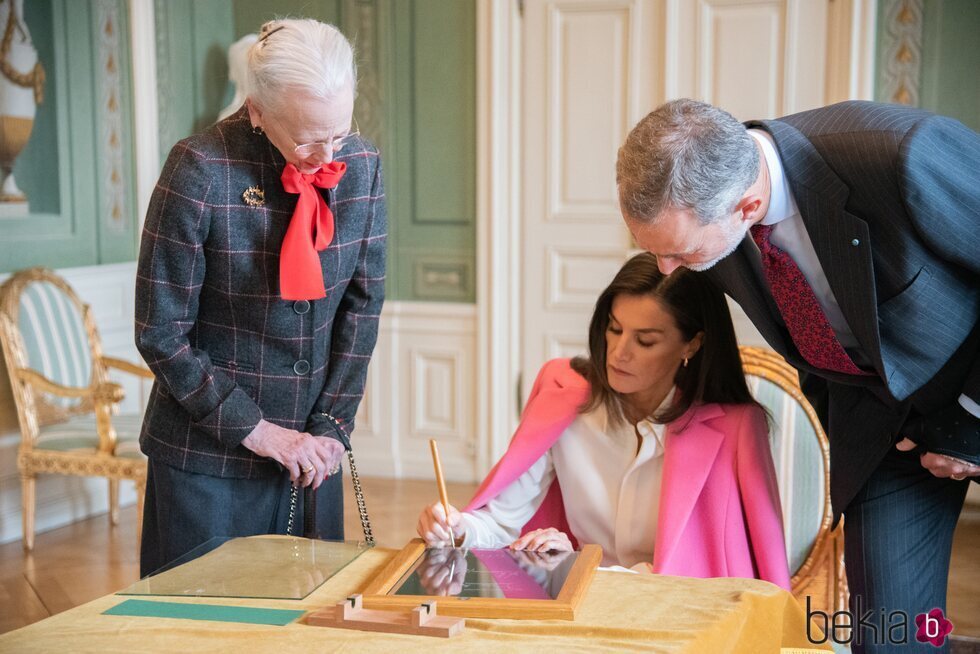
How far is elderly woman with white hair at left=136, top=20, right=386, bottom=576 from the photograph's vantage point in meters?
1.97

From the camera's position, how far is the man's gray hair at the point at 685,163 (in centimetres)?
158

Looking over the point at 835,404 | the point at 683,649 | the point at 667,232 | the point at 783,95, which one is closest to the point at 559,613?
the point at 683,649

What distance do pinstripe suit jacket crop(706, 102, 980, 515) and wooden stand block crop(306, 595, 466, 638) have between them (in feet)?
2.82

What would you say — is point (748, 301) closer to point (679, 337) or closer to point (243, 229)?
point (679, 337)

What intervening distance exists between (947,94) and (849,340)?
300cm

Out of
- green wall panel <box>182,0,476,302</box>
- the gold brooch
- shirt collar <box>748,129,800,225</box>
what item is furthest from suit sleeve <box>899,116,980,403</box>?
green wall panel <box>182,0,476,302</box>

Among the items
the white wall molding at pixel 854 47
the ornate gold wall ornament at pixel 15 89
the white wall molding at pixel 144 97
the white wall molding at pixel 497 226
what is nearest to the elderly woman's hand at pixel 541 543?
the white wall molding at pixel 854 47

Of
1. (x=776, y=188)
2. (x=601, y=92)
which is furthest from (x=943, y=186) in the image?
(x=601, y=92)

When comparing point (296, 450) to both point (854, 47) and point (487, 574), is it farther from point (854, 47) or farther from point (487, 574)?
point (854, 47)

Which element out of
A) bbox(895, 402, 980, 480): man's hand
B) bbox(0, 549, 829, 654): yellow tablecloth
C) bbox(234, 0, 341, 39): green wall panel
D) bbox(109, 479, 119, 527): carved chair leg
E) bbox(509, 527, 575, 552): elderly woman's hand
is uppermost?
bbox(234, 0, 341, 39): green wall panel

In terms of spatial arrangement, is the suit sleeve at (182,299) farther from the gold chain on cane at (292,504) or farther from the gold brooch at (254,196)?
the gold chain on cane at (292,504)

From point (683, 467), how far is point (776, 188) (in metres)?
0.63

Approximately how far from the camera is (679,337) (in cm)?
225

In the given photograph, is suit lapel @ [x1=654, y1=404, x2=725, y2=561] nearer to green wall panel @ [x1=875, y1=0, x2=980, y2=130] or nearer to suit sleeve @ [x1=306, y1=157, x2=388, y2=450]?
suit sleeve @ [x1=306, y1=157, x2=388, y2=450]
